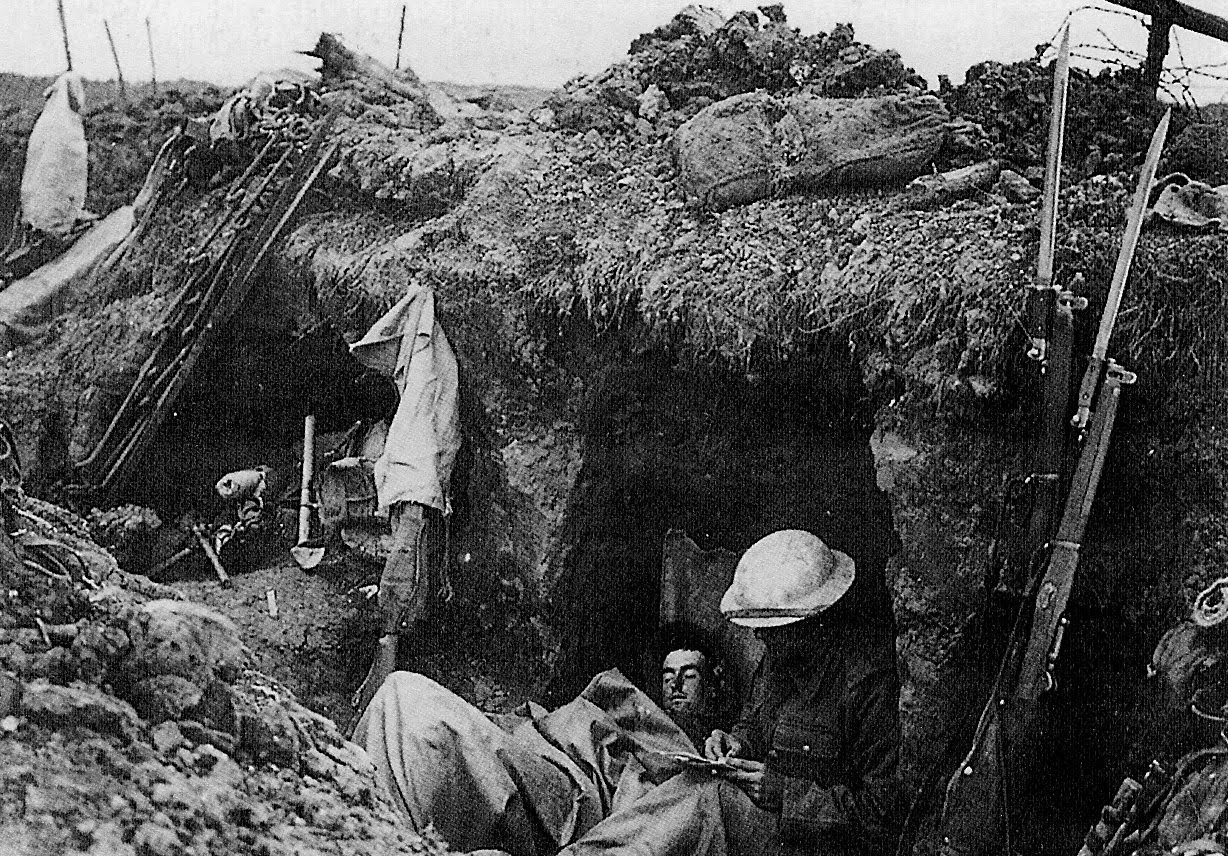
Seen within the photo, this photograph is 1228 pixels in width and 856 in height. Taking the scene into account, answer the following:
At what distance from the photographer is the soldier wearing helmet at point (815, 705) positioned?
12.4 ft

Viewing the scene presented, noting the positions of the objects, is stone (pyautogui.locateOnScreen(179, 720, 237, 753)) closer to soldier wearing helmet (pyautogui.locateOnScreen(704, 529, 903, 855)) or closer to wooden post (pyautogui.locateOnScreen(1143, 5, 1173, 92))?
soldier wearing helmet (pyautogui.locateOnScreen(704, 529, 903, 855))

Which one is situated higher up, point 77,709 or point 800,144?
point 800,144

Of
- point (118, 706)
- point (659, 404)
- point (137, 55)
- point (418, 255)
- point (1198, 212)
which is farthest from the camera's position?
point (418, 255)

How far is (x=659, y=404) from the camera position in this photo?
4723mm

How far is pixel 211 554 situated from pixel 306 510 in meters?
0.46

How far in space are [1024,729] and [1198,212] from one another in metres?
1.66

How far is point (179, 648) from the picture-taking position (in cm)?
348

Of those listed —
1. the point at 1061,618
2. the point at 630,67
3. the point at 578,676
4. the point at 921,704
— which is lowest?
the point at 578,676

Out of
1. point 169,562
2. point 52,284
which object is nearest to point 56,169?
point 52,284

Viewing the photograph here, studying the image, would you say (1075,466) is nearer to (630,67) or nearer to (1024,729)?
(1024,729)

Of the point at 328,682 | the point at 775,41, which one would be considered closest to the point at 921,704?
the point at 328,682

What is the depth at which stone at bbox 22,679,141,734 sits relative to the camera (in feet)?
10.2

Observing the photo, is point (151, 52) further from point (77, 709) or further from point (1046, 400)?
point (1046, 400)

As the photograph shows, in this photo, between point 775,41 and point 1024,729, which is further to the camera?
point 775,41
